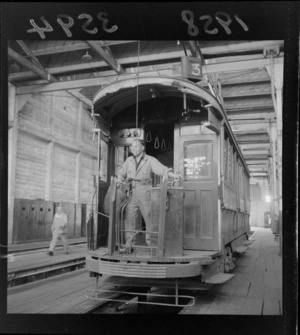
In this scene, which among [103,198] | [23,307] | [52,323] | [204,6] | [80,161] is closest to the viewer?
[204,6]

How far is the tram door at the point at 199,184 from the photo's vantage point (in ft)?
19.9

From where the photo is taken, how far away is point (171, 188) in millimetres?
5359

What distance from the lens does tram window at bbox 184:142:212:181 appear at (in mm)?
6177

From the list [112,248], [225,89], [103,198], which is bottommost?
[112,248]

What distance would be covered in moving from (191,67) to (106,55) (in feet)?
4.46

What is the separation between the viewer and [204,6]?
3852mm

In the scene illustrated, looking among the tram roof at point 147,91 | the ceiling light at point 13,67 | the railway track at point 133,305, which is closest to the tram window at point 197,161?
the tram roof at point 147,91

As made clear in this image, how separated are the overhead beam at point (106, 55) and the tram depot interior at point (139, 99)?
2 cm

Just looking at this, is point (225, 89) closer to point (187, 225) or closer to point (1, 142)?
point (187, 225)

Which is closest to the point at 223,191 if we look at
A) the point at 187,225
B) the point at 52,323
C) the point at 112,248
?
the point at 187,225

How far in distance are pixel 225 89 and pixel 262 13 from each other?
4.90 meters

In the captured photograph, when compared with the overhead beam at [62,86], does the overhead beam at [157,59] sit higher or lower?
higher

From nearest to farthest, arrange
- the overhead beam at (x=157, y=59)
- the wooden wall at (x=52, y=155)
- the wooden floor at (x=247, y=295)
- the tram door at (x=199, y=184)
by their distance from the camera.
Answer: the wooden floor at (x=247, y=295) → the overhead beam at (x=157, y=59) → the tram door at (x=199, y=184) → the wooden wall at (x=52, y=155)

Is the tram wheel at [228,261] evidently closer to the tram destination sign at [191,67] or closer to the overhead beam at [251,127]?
the overhead beam at [251,127]
